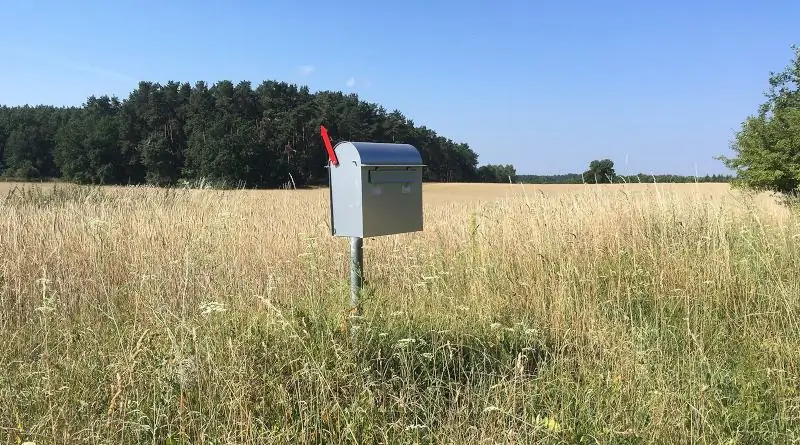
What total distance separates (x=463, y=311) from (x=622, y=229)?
2947 millimetres

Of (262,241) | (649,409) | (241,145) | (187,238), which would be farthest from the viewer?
(241,145)

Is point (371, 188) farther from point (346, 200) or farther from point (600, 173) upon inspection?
point (600, 173)

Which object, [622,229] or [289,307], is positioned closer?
[289,307]

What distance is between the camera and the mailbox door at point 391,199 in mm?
3018

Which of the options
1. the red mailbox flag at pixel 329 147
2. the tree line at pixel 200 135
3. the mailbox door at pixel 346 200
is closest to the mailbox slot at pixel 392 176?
the mailbox door at pixel 346 200

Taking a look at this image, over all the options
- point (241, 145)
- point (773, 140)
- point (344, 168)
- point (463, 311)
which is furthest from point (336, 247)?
point (241, 145)

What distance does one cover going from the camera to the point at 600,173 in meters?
9.07

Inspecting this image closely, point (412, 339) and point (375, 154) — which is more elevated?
point (375, 154)

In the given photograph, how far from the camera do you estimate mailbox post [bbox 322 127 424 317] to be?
2.99 meters

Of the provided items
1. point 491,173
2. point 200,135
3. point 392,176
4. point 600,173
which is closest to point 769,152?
point 600,173

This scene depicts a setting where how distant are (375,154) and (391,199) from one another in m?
0.30

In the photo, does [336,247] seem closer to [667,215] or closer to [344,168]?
[344,168]

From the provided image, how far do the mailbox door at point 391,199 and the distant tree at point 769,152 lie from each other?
12.1 metres

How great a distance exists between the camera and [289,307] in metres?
2.91
